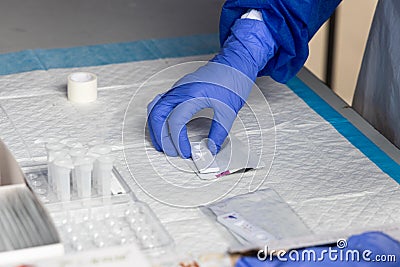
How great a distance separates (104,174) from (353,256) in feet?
1.41

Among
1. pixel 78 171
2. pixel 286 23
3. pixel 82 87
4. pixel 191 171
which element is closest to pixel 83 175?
pixel 78 171

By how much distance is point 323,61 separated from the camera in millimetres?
3025

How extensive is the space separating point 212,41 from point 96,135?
573mm

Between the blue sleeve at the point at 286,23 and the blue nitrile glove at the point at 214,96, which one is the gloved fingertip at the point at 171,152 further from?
the blue sleeve at the point at 286,23

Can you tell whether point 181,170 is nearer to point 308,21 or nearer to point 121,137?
point 121,137

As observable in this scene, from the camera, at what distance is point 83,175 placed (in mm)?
1337

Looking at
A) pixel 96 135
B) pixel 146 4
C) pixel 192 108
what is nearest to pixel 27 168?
pixel 96 135

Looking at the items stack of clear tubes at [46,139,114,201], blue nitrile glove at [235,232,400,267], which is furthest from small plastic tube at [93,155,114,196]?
blue nitrile glove at [235,232,400,267]

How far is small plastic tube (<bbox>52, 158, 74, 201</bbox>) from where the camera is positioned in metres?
1.31

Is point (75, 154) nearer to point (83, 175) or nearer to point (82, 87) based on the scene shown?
point (83, 175)

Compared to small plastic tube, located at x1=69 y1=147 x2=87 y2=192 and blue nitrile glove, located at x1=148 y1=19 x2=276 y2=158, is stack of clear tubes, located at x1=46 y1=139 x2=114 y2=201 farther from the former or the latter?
blue nitrile glove, located at x1=148 y1=19 x2=276 y2=158

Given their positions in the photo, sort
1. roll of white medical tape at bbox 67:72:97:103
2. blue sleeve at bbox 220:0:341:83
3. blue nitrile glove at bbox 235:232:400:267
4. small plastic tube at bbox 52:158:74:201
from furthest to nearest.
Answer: roll of white medical tape at bbox 67:72:97:103 < blue sleeve at bbox 220:0:341:83 < small plastic tube at bbox 52:158:74:201 < blue nitrile glove at bbox 235:232:400:267

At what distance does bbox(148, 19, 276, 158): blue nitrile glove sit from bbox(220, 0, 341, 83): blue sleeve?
0.03 meters

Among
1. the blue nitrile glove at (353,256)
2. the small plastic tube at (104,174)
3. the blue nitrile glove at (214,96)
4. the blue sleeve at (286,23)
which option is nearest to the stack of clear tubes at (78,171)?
the small plastic tube at (104,174)
